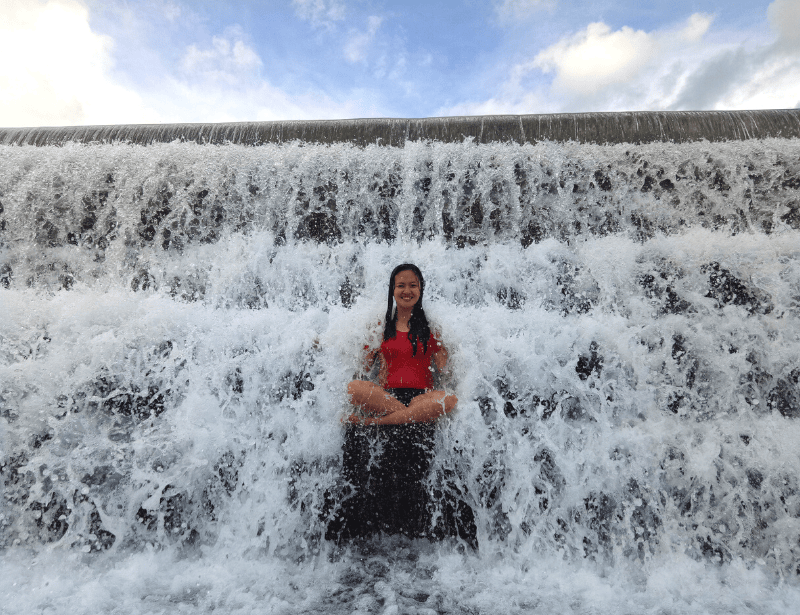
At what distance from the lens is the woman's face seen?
9.77ft

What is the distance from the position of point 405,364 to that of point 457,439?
0.51 m

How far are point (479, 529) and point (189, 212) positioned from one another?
14.2 feet

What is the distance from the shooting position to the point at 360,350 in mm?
3084

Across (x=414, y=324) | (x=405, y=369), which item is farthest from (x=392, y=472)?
(x=414, y=324)

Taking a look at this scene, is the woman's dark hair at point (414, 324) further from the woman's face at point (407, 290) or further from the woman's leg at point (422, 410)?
the woman's leg at point (422, 410)

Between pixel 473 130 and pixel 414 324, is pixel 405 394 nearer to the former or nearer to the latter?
pixel 414 324

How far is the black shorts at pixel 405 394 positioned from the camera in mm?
2760

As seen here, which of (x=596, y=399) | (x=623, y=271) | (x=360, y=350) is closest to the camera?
(x=596, y=399)

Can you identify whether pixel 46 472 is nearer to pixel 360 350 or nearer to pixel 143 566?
pixel 143 566

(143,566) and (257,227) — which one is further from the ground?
(257,227)

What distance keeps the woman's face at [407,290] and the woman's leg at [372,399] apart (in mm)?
586

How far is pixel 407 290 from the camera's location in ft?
9.76

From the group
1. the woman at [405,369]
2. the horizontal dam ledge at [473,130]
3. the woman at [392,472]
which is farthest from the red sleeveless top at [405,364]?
the horizontal dam ledge at [473,130]

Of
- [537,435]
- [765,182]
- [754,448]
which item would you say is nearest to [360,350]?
[537,435]
